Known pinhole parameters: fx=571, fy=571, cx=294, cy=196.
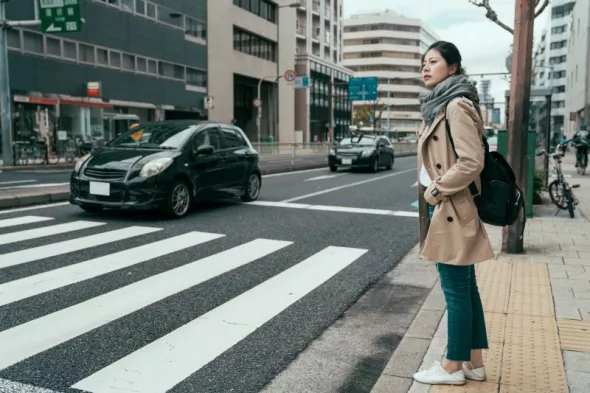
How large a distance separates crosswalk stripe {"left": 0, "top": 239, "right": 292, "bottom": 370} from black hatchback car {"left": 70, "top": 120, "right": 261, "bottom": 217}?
8.12 feet

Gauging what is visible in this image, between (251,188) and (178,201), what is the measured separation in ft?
8.43

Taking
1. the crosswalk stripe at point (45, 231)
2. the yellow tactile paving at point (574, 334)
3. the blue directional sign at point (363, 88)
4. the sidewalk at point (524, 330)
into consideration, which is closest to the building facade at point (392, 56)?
the blue directional sign at point (363, 88)

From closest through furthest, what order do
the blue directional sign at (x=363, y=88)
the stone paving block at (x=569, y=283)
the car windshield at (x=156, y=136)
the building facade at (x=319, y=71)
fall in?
the stone paving block at (x=569, y=283), the car windshield at (x=156, y=136), the blue directional sign at (x=363, y=88), the building facade at (x=319, y=71)

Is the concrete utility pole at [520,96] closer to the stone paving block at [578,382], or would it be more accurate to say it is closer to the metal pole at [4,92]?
the stone paving block at [578,382]

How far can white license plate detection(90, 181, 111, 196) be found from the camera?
8148mm

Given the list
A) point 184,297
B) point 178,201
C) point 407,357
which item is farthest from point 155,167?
point 407,357

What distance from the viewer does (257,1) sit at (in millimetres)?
48625

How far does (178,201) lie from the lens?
871 centimetres

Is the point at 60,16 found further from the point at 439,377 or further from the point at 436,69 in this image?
the point at 439,377

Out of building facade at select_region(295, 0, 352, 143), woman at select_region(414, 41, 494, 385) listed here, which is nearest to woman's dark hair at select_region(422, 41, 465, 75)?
woman at select_region(414, 41, 494, 385)

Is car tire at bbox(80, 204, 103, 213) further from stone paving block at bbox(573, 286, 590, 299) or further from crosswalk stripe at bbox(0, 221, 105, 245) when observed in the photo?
stone paving block at bbox(573, 286, 590, 299)

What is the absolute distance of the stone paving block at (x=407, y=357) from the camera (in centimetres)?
318

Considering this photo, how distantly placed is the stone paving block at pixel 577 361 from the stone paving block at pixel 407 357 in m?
0.78

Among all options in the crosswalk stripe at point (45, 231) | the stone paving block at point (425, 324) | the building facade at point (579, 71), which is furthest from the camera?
the building facade at point (579, 71)
